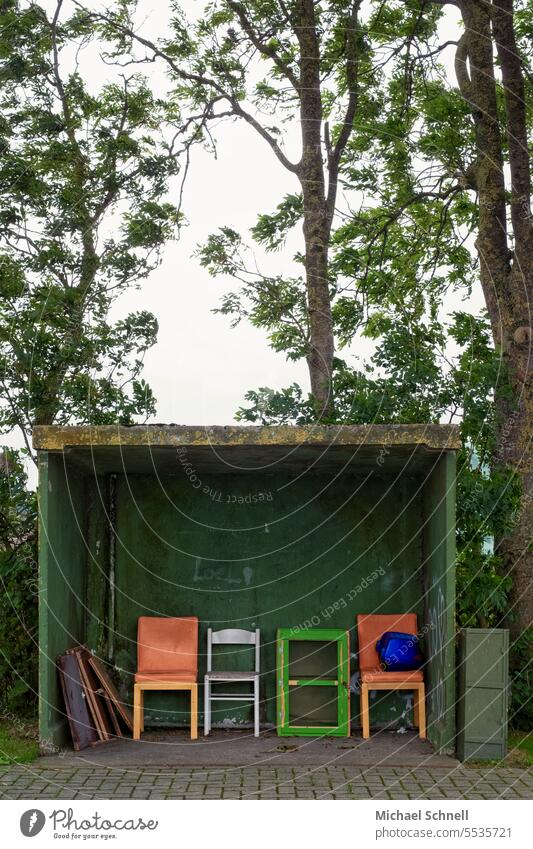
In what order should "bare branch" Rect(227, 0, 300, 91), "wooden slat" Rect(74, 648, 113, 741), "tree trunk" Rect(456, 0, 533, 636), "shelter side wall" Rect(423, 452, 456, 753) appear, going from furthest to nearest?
"bare branch" Rect(227, 0, 300, 91)
"tree trunk" Rect(456, 0, 533, 636)
"wooden slat" Rect(74, 648, 113, 741)
"shelter side wall" Rect(423, 452, 456, 753)

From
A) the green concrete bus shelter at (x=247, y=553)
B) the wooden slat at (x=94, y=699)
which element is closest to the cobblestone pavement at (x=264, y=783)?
the wooden slat at (x=94, y=699)

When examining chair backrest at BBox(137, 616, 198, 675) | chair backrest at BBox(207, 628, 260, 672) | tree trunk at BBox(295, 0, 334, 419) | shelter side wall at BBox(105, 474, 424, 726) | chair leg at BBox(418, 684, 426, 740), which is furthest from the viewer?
tree trunk at BBox(295, 0, 334, 419)

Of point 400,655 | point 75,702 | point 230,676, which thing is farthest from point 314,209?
point 75,702

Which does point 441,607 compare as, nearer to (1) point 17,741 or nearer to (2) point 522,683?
(2) point 522,683

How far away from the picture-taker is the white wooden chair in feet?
29.9

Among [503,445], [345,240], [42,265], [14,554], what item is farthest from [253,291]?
[14,554]

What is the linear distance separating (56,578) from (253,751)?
202cm

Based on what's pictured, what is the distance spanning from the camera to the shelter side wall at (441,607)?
26.9 feet

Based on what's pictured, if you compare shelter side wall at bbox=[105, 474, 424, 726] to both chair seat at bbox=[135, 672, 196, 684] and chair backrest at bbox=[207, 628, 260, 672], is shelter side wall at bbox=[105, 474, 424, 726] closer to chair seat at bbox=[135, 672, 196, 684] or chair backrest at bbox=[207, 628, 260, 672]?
chair backrest at bbox=[207, 628, 260, 672]

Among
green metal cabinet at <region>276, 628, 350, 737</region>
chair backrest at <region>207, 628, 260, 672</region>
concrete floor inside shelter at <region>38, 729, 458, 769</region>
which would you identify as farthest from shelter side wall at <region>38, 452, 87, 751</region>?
green metal cabinet at <region>276, 628, 350, 737</region>

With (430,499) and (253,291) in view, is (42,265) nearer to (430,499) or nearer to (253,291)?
(253,291)

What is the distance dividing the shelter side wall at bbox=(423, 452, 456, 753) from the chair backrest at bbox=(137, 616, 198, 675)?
2002 millimetres

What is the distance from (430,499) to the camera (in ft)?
29.9

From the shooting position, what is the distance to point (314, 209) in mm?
14258
